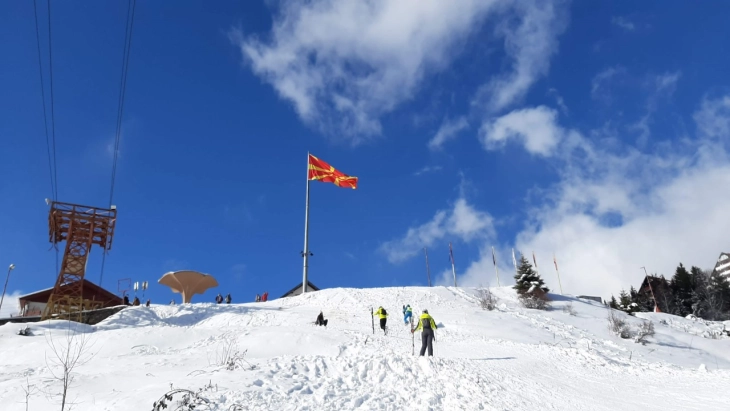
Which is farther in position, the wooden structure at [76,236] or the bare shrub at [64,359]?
the wooden structure at [76,236]

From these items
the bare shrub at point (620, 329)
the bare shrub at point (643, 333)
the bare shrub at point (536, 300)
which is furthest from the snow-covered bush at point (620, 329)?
the bare shrub at point (536, 300)

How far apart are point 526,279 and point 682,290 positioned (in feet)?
106

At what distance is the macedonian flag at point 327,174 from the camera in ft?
149

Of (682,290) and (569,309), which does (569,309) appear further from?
(682,290)

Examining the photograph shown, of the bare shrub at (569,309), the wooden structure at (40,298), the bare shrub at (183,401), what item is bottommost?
the bare shrub at (183,401)

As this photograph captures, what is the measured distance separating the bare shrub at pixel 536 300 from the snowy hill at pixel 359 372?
10.6 m

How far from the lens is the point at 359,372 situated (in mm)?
11297

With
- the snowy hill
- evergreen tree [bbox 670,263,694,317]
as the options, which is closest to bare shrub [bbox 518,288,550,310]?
the snowy hill

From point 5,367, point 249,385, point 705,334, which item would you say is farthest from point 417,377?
point 705,334

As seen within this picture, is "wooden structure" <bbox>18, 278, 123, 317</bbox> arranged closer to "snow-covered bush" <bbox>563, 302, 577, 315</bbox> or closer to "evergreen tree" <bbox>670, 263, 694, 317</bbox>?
"snow-covered bush" <bbox>563, 302, 577, 315</bbox>

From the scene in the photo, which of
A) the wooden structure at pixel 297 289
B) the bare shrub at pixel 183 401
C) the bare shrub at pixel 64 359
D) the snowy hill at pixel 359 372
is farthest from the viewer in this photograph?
the wooden structure at pixel 297 289

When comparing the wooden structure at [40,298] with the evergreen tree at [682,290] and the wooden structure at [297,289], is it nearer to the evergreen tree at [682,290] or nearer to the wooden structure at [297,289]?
the wooden structure at [297,289]

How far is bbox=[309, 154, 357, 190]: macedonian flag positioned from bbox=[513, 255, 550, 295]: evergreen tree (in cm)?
1801

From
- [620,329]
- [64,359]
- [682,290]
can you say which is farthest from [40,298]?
[682,290]
